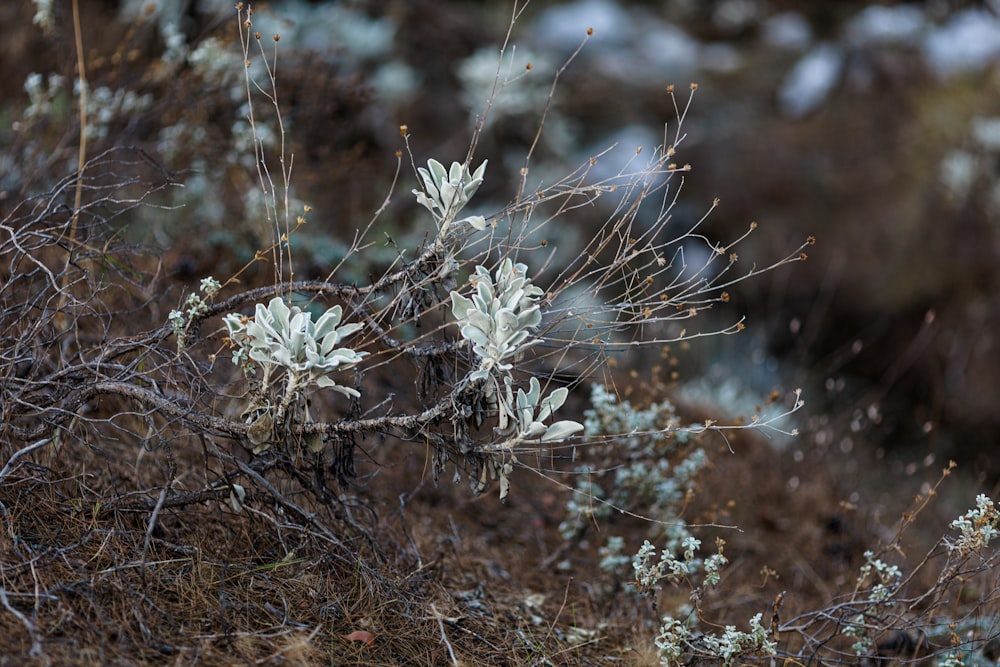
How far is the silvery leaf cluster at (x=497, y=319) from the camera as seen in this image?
79.4 inches

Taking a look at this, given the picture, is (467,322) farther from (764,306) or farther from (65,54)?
(764,306)

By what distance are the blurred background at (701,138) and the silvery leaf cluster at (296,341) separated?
1569mm

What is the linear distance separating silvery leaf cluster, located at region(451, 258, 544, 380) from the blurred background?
1815 millimetres

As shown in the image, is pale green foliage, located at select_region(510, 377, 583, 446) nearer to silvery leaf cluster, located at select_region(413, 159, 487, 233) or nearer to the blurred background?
silvery leaf cluster, located at select_region(413, 159, 487, 233)

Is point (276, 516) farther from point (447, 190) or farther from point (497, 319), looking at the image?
point (447, 190)

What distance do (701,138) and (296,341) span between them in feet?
22.4

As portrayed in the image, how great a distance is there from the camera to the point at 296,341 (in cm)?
204

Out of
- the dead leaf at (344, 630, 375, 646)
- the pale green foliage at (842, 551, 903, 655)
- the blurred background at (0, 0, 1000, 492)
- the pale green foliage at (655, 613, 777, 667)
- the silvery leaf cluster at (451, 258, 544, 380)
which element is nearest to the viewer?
the silvery leaf cluster at (451, 258, 544, 380)

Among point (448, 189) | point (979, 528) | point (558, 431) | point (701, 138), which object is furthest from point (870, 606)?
point (701, 138)

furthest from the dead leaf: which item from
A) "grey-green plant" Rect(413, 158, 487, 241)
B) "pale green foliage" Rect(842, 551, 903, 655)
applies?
"pale green foliage" Rect(842, 551, 903, 655)

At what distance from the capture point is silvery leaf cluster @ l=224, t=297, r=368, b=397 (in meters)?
2.03

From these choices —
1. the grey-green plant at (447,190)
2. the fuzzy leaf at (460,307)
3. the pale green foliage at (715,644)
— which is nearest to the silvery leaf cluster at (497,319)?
the fuzzy leaf at (460,307)

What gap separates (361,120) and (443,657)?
4.75 m

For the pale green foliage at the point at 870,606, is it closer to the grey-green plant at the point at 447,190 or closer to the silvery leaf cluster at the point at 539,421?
the silvery leaf cluster at the point at 539,421
